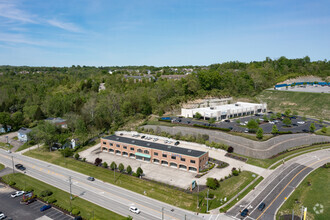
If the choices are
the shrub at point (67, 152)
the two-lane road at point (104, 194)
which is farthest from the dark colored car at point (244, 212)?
the shrub at point (67, 152)

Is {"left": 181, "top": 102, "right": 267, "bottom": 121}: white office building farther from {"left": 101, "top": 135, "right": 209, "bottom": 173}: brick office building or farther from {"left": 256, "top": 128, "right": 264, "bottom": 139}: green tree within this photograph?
{"left": 101, "top": 135, "right": 209, "bottom": 173}: brick office building

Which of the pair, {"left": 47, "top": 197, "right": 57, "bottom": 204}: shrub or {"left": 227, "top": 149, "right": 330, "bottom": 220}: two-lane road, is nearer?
{"left": 227, "top": 149, "right": 330, "bottom": 220}: two-lane road

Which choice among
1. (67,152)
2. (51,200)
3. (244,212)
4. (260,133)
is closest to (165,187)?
(244,212)

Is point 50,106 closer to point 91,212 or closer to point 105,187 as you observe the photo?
point 105,187

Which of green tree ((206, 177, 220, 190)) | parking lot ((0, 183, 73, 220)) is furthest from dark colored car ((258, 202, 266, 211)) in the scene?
parking lot ((0, 183, 73, 220))

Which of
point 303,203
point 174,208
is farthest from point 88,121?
point 303,203

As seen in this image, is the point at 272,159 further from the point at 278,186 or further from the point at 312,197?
the point at 312,197
